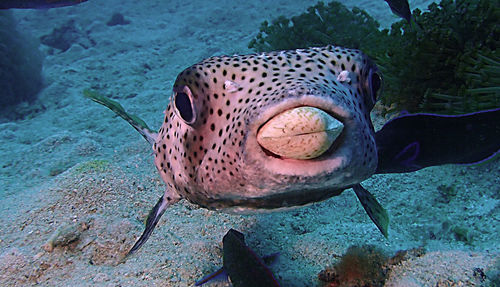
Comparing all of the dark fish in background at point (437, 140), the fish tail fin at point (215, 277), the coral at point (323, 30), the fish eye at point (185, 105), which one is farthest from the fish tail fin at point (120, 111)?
the coral at point (323, 30)

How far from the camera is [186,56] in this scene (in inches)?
485

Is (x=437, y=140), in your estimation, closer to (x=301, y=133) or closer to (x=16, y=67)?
(x=301, y=133)

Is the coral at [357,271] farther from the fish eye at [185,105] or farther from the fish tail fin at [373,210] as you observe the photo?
the fish eye at [185,105]

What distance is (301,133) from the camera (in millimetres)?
1229

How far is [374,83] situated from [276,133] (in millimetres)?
1153

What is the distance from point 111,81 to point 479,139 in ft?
35.6

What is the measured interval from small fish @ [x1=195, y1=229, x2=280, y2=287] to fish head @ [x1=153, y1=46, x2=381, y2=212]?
28cm

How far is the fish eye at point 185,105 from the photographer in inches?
73.0

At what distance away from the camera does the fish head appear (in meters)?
1.38

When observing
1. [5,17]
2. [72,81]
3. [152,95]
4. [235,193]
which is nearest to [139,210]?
[235,193]

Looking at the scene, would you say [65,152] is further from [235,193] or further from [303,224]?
[235,193]

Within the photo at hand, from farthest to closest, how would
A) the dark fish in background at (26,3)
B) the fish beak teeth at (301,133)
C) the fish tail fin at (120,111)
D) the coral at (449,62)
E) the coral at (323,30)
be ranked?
the coral at (323,30)
the coral at (449,62)
the fish tail fin at (120,111)
the dark fish in background at (26,3)
the fish beak teeth at (301,133)

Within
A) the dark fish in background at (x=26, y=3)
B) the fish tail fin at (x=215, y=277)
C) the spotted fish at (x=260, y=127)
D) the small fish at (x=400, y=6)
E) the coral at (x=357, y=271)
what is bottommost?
the coral at (x=357, y=271)

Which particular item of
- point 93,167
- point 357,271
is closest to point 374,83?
point 357,271
